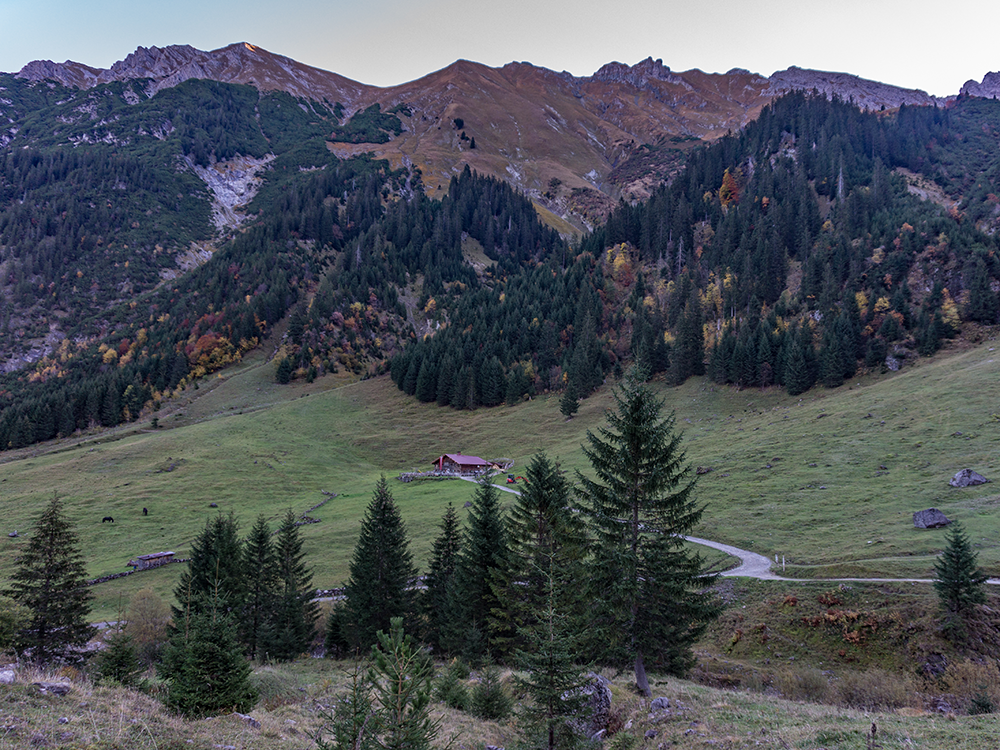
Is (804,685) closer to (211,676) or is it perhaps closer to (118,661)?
(211,676)

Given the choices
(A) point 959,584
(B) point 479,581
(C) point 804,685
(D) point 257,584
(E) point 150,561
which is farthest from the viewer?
(E) point 150,561

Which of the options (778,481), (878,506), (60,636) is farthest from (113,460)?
(878,506)

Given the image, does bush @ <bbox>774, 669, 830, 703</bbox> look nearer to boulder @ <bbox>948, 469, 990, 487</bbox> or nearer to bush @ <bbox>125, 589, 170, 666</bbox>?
boulder @ <bbox>948, 469, 990, 487</bbox>

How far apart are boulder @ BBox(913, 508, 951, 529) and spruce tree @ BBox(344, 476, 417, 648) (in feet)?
120

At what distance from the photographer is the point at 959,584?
23.0 metres

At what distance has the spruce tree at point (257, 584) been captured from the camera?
33.2 metres

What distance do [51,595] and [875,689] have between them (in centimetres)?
3673

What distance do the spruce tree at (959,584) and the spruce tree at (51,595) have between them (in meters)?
40.4

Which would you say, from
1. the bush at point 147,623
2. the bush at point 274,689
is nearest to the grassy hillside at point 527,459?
the bush at point 147,623

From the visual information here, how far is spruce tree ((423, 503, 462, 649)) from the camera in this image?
1265 inches

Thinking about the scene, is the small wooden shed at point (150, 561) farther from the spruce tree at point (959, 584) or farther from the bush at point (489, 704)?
the spruce tree at point (959, 584)

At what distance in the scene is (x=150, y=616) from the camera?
32.9 meters

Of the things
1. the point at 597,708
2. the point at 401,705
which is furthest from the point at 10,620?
the point at 597,708

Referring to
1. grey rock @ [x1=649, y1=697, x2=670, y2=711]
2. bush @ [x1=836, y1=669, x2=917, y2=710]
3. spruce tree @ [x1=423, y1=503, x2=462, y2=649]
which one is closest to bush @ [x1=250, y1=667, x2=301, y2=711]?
spruce tree @ [x1=423, y1=503, x2=462, y2=649]
